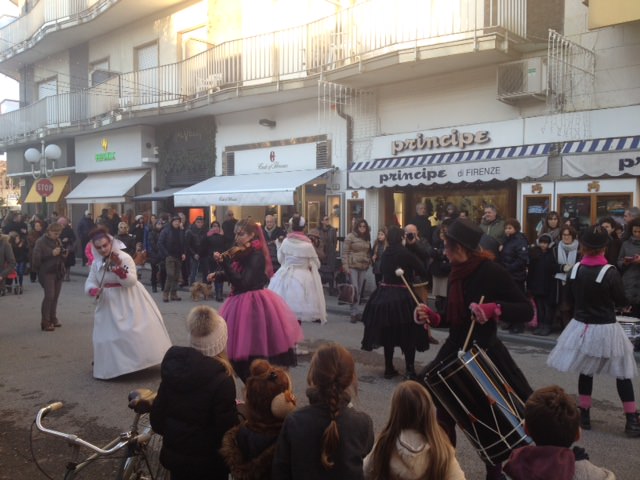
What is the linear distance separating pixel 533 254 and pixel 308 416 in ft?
25.2

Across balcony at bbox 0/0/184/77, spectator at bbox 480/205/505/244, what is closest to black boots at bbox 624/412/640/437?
spectator at bbox 480/205/505/244

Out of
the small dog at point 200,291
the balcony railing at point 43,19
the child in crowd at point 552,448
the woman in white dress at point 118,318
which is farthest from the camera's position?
the balcony railing at point 43,19

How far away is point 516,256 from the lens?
365 inches

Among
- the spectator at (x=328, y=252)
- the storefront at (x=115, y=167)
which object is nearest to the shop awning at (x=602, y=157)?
the spectator at (x=328, y=252)

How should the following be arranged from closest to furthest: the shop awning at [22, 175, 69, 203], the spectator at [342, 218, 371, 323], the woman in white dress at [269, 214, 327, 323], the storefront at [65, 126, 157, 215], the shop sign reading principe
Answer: the woman in white dress at [269, 214, 327, 323]
the spectator at [342, 218, 371, 323]
the shop sign reading principe
the storefront at [65, 126, 157, 215]
the shop awning at [22, 175, 69, 203]

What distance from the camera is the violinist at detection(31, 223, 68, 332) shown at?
977 centimetres

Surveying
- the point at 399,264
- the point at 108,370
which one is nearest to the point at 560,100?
the point at 399,264

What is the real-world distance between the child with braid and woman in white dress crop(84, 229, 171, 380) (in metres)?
4.58

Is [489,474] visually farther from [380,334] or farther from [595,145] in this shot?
[595,145]

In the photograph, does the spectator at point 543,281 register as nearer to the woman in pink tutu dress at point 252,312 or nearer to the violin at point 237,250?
the woman in pink tutu dress at point 252,312

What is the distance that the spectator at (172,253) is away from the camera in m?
12.8

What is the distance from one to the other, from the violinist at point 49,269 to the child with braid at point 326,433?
8.34m

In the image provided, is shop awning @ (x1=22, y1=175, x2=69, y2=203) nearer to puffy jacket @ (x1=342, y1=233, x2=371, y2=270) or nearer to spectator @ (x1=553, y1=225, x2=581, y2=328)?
puffy jacket @ (x1=342, y1=233, x2=371, y2=270)

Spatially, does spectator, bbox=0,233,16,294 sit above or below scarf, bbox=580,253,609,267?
below
